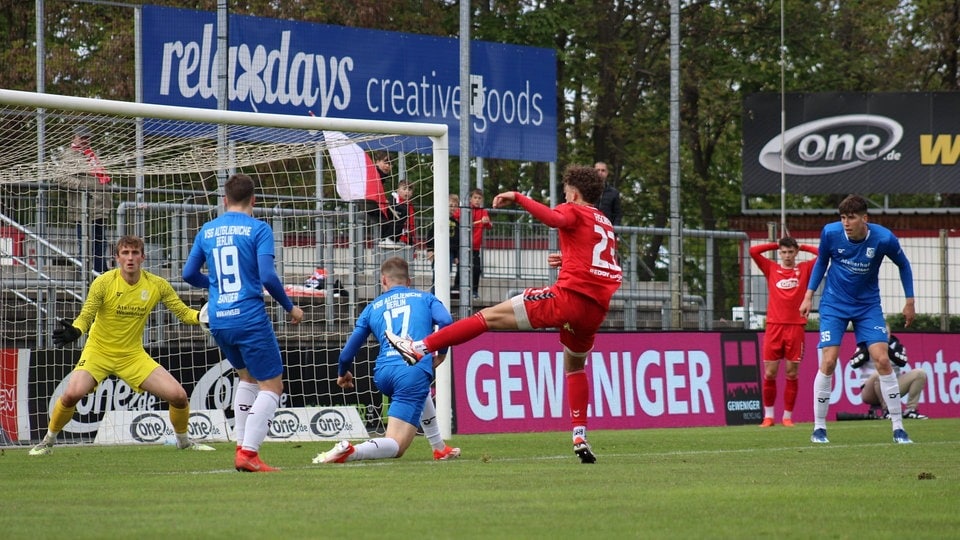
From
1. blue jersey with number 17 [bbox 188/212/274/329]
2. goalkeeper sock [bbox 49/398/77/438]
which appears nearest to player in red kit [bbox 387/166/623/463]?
blue jersey with number 17 [bbox 188/212/274/329]

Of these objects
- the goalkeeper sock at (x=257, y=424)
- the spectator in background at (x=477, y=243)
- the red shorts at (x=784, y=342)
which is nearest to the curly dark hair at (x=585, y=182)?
the goalkeeper sock at (x=257, y=424)

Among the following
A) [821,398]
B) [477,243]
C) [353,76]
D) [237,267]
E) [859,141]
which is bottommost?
[821,398]

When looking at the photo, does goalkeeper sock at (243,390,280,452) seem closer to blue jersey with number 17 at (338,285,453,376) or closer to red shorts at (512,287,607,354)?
blue jersey with number 17 at (338,285,453,376)

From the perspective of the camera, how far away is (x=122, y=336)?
12.9 m

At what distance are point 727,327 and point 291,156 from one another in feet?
29.5

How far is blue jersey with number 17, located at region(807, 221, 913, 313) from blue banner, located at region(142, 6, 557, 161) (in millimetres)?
6287

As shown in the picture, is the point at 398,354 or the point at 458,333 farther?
the point at 398,354

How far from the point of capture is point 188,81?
64.2 feet

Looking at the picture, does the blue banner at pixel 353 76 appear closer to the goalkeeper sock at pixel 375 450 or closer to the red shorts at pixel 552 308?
the red shorts at pixel 552 308

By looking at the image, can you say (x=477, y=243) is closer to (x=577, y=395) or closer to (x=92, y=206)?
(x=92, y=206)

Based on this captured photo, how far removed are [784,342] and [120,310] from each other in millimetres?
8864

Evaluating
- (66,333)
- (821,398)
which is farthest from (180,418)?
(821,398)

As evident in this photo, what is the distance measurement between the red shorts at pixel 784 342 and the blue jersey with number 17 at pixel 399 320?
834 cm

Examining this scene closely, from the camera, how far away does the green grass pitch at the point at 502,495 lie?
21.6 feet
